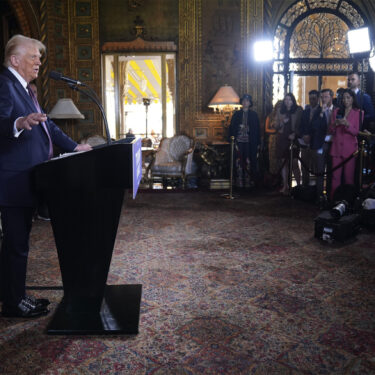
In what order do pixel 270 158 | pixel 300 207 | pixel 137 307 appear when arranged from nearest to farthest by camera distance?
pixel 137 307, pixel 300 207, pixel 270 158

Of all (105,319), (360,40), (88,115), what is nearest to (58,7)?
(88,115)

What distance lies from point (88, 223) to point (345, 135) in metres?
4.30

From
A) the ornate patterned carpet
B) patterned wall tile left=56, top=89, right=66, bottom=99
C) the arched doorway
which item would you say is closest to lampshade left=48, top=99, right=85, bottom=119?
patterned wall tile left=56, top=89, right=66, bottom=99

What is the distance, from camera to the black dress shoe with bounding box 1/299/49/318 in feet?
8.71

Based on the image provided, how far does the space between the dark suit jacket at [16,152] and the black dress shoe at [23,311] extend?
658 millimetres

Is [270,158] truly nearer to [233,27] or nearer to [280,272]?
[233,27]

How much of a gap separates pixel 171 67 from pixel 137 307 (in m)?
6.68

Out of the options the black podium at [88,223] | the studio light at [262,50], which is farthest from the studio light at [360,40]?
the black podium at [88,223]

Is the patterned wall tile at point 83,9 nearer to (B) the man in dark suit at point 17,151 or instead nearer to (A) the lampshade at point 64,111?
(A) the lampshade at point 64,111

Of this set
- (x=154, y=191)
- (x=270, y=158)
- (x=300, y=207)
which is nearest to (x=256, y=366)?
(x=300, y=207)

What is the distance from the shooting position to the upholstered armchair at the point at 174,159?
7.68 meters

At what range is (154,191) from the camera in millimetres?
7707

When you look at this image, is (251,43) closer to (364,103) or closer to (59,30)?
(364,103)

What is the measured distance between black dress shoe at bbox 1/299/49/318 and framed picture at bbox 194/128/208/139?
20.5 ft
